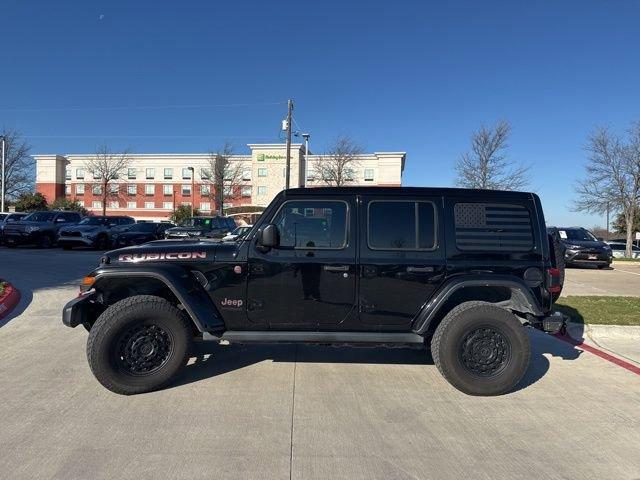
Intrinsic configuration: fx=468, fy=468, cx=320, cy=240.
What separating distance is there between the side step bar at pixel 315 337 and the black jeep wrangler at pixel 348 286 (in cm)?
1

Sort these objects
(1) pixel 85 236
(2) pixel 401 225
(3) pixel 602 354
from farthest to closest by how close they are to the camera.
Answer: (1) pixel 85 236 → (3) pixel 602 354 → (2) pixel 401 225

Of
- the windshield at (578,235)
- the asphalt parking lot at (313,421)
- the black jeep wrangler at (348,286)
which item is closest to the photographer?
the asphalt parking lot at (313,421)

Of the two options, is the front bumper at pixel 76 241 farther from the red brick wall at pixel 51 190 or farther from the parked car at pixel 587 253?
the red brick wall at pixel 51 190

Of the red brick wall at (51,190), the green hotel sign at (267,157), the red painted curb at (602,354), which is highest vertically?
the green hotel sign at (267,157)

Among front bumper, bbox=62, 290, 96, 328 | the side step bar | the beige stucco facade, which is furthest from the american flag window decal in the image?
the beige stucco facade

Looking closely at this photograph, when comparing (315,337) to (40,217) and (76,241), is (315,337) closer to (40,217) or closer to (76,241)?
(76,241)

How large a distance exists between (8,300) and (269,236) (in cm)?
616

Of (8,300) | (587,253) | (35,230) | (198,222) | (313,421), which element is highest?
(198,222)

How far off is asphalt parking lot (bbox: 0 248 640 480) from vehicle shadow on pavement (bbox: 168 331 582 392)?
0.09 ft

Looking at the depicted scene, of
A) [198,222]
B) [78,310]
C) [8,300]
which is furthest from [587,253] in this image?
[8,300]

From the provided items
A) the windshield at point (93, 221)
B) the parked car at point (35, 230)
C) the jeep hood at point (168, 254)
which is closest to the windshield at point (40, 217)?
the parked car at point (35, 230)

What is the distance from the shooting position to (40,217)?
22.1 meters

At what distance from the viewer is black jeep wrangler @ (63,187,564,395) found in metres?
4.40

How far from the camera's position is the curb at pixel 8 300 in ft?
24.6
